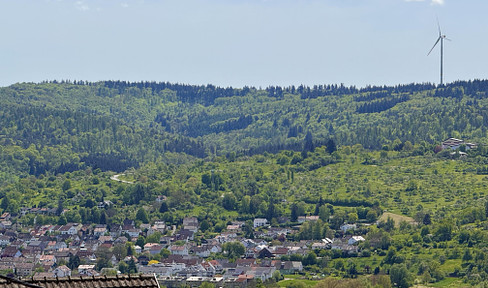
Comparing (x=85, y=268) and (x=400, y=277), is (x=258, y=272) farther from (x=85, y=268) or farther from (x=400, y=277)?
(x=85, y=268)

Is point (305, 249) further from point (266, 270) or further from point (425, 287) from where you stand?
point (425, 287)

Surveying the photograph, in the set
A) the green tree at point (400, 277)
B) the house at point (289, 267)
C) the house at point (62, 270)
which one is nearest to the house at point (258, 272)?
the house at point (289, 267)

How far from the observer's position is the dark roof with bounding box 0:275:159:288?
1520 centimetres

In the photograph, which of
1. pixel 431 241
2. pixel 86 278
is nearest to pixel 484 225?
pixel 431 241

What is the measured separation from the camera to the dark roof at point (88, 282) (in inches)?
599

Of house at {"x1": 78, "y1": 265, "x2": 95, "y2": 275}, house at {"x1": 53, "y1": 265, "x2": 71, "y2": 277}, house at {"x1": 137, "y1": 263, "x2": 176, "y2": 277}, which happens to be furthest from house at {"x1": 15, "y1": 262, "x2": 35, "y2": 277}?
house at {"x1": 137, "y1": 263, "x2": 176, "y2": 277}

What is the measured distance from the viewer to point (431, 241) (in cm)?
19238

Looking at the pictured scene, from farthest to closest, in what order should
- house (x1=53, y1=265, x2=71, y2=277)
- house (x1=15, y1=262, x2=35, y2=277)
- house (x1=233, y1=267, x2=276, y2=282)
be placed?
house (x1=15, y1=262, x2=35, y2=277)
house (x1=53, y1=265, x2=71, y2=277)
house (x1=233, y1=267, x2=276, y2=282)

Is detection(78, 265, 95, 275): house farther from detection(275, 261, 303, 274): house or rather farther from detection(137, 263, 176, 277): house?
detection(275, 261, 303, 274): house

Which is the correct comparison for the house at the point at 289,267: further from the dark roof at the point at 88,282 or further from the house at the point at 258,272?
the dark roof at the point at 88,282

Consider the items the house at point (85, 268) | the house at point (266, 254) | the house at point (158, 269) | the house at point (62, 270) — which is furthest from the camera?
the house at point (266, 254)

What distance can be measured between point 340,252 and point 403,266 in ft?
88.7

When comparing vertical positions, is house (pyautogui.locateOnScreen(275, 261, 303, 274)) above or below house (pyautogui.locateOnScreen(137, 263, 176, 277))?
above

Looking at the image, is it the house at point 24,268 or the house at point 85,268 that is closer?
the house at point 85,268
